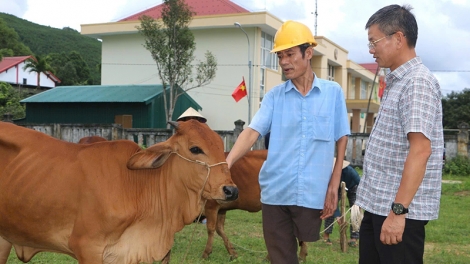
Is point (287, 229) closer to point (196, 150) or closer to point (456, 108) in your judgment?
point (196, 150)

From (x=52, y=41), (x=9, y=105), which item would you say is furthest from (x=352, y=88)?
(x=52, y=41)

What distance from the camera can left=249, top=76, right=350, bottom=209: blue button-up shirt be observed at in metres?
3.70

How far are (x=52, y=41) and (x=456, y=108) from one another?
7016 cm

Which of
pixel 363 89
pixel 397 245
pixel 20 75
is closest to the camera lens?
pixel 397 245

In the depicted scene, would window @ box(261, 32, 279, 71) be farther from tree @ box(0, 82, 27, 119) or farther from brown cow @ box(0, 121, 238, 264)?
brown cow @ box(0, 121, 238, 264)

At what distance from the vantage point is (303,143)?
3705 millimetres

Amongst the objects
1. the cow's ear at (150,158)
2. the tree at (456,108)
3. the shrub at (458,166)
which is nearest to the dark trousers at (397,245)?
the cow's ear at (150,158)

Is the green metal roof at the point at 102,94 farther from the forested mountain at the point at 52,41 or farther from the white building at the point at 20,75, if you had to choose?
the forested mountain at the point at 52,41

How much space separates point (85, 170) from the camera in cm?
382

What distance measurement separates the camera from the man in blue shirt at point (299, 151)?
12.1ft

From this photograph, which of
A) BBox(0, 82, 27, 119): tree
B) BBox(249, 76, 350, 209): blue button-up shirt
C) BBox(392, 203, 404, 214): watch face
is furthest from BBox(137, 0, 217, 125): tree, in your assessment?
BBox(392, 203, 404, 214): watch face

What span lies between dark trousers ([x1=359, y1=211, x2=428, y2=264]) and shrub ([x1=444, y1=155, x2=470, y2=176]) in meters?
15.1

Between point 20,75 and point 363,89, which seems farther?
point 20,75

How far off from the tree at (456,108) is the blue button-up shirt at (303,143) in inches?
1726
